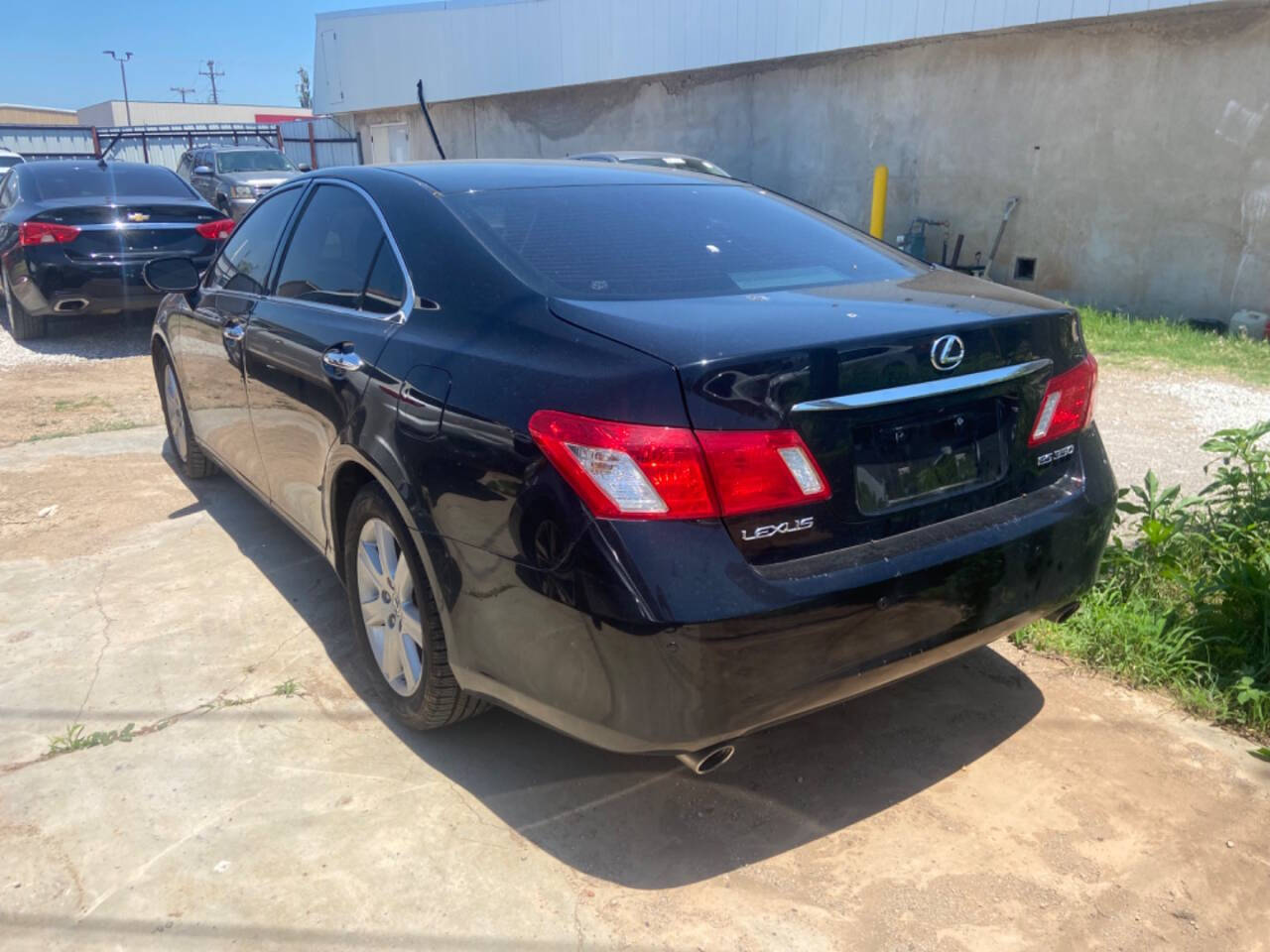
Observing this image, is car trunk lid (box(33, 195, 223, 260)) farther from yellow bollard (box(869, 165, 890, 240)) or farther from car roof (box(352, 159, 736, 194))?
yellow bollard (box(869, 165, 890, 240))

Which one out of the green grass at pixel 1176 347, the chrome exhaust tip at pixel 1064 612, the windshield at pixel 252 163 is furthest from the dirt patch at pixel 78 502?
the windshield at pixel 252 163

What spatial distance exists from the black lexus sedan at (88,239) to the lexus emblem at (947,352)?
25.8ft

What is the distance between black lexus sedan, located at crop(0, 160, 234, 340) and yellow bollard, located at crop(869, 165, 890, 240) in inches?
289

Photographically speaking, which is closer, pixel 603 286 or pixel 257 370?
pixel 603 286

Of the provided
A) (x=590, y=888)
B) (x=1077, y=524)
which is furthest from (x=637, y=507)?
(x=1077, y=524)

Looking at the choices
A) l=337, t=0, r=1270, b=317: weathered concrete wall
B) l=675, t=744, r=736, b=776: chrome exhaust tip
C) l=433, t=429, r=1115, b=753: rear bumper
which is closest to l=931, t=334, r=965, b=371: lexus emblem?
l=433, t=429, r=1115, b=753: rear bumper

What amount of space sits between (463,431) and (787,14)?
12.3m

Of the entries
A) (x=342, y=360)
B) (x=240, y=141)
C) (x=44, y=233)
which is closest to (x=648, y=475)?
(x=342, y=360)

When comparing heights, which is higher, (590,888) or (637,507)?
(637,507)

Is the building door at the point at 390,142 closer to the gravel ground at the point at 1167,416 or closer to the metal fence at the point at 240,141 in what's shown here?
the metal fence at the point at 240,141

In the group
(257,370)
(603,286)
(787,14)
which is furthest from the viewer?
(787,14)

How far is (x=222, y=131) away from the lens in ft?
79.5

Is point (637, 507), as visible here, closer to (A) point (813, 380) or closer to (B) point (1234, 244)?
(A) point (813, 380)

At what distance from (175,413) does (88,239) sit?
4.06 metres
